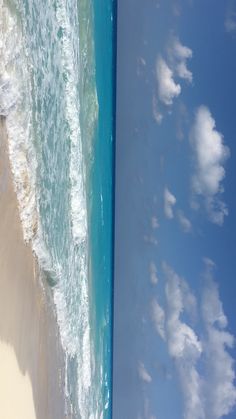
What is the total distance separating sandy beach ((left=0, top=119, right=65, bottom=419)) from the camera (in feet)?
3.42

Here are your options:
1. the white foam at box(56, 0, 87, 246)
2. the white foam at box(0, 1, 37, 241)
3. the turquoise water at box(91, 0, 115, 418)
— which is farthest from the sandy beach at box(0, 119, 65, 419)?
the turquoise water at box(91, 0, 115, 418)

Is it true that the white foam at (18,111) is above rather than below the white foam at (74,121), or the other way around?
below

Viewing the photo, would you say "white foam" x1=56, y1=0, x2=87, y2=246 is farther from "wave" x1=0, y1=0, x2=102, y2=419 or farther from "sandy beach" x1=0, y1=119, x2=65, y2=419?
"sandy beach" x1=0, y1=119, x2=65, y2=419

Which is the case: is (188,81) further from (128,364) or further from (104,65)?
(128,364)

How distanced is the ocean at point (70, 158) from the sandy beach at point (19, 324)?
38 mm

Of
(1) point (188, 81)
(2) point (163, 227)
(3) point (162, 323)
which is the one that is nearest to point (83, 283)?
(2) point (163, 227)

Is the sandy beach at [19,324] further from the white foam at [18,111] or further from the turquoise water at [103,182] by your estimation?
the turquoise water at [103,182]

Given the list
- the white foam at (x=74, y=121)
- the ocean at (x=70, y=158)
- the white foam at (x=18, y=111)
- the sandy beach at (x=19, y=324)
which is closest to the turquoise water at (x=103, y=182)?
the ocean at (x=70, y=158)

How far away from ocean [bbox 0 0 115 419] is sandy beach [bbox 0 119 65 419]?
0.04 metres

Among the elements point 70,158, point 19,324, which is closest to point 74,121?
point 70,158

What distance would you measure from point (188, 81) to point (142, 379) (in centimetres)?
125

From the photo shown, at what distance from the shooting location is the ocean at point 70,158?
3.49ft

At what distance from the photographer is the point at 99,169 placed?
1.98 m

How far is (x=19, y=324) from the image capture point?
1.14 m
